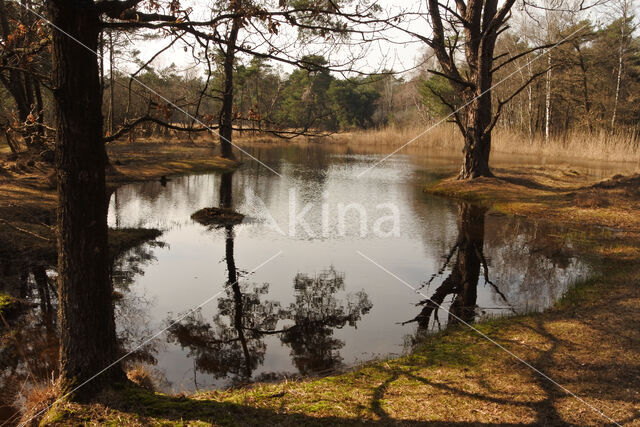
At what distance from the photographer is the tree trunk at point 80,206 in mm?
3225

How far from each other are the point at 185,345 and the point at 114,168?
14.0m

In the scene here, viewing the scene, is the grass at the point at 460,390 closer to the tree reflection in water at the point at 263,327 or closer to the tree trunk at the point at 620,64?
the tree reflection in water at the point at 263,327

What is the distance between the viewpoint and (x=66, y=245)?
135 inches

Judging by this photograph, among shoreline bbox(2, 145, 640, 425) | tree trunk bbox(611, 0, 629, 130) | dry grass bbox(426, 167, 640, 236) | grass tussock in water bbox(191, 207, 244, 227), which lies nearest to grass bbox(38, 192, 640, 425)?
shoreline bbox(2, 145, 640, 425)

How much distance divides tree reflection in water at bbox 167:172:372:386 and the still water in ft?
0.07

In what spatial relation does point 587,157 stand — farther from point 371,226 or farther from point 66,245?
point 66,245

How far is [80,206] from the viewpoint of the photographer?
339cm

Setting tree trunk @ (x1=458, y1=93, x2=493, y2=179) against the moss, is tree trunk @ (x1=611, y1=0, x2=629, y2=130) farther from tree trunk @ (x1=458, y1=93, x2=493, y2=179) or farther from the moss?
the moss

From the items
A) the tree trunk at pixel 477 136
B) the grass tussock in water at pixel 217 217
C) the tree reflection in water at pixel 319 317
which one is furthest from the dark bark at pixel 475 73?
the tree reflection in water at pixel 319 317

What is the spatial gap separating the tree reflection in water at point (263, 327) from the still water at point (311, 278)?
0.02 meters

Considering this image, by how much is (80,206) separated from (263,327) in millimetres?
2925

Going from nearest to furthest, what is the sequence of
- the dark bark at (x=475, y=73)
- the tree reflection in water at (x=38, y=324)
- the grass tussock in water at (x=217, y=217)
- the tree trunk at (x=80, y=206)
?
the tree trunk at (x=80, y=206) < the tree reflection in water at (x=38, y=324) < the grass tussock in water at (x=217, y=217) < the dark bark at (x=475, y=73)

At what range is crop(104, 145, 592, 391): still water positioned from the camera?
5.16 m

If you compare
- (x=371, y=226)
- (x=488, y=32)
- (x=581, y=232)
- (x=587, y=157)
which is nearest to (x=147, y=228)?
(x=371, y=226)
